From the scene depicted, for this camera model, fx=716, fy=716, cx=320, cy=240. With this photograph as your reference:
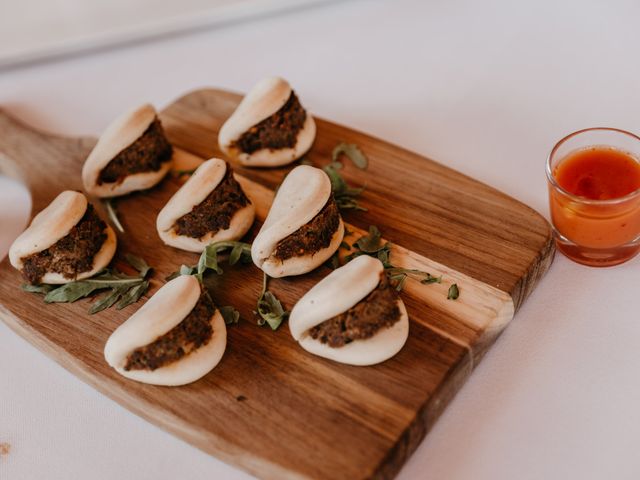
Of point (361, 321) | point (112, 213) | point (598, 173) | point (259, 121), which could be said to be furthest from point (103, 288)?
point (598, 173)

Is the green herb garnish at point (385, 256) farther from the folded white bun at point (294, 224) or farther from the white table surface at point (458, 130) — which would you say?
the white table surface at point (458, 130)

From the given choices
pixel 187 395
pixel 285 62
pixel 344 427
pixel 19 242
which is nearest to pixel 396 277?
pixel 344 427

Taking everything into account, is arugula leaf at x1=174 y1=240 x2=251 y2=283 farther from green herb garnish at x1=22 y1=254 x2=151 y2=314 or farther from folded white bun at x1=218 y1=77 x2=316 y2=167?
folded white bun at x1=218 y1=77 x2=316 y2=167

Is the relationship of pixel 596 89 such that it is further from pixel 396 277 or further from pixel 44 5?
pixel 44 5

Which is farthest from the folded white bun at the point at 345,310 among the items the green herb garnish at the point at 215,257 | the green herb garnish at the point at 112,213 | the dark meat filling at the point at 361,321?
the green herb garnish at the point at 112,213

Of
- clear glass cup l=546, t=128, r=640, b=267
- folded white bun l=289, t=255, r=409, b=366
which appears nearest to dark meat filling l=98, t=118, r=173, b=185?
folded white bun l=289, t=255, r=409, b=366
